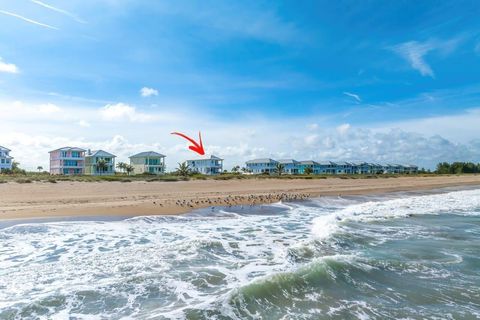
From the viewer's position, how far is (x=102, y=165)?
65562mm

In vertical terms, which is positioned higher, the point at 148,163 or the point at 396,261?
the point at 148,163

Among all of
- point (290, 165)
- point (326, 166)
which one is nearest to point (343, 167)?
point (326, 166)

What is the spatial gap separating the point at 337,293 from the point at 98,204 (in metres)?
14.4

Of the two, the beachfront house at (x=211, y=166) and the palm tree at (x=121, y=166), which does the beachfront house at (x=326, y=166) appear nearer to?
the beachfront house at (x=211, y=166)

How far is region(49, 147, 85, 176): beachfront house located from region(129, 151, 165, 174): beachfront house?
1131cm

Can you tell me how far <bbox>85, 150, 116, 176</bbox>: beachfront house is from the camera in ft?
220

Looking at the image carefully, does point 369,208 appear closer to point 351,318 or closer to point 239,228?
point 239,228

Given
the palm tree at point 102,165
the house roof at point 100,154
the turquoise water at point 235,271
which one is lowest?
the turquoise water at point 235,271

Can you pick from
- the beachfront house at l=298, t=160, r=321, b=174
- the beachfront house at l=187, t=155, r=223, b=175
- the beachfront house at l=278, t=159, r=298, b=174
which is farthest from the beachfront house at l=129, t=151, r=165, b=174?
the beachfront house at l=298, t=160, r=321, b=174

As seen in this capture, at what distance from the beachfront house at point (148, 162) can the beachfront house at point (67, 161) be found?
11.3 meters

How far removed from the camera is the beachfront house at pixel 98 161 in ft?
220

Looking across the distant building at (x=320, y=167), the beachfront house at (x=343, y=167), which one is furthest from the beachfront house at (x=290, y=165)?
the beachfront house at (x=343, y=167)

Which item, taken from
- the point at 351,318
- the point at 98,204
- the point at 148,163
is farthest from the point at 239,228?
the point at 148,163

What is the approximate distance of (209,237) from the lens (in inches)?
403
